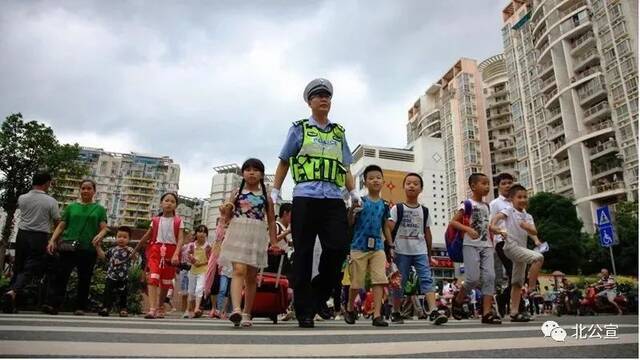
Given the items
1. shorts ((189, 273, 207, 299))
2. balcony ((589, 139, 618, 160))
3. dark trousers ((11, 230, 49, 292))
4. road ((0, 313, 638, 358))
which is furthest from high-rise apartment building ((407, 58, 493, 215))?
road ((0, 313, 638, 358))

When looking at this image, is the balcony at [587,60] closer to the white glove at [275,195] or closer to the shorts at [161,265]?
the shorts at [161,265]

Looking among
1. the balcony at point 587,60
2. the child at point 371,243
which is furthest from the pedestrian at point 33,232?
the balcony at point 587,60

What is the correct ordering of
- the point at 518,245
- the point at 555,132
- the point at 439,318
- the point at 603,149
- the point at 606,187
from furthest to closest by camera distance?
the point at 555,132, the point at 603,149, the point at 606,187, the point at 518,245, the point at 439,318

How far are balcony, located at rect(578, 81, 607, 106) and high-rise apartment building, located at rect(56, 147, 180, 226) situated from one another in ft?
303

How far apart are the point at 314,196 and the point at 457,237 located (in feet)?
7.29

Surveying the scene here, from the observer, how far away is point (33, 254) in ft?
17.9

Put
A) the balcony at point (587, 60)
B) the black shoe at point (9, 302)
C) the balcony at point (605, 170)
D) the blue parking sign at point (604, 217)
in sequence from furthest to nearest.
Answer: the balcony at point (587, 60) < the balcony at point (605, 170) < the blue parking sign at point (604, 217) < the black shoe at point (9, 302)

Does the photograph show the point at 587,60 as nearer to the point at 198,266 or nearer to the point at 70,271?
the point at 198,266

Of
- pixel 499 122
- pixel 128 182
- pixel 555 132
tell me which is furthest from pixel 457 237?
pixel 128 182

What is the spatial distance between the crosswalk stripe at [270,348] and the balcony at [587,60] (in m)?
48.9

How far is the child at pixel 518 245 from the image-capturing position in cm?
493

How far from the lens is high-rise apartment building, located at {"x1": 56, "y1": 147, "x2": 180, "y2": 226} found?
110 m

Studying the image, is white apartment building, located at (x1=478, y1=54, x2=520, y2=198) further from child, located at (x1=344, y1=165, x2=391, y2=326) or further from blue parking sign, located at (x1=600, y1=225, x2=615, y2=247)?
child, located at (x1=344, y1=165, x2=391, y2=326)

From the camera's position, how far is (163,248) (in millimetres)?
5770
